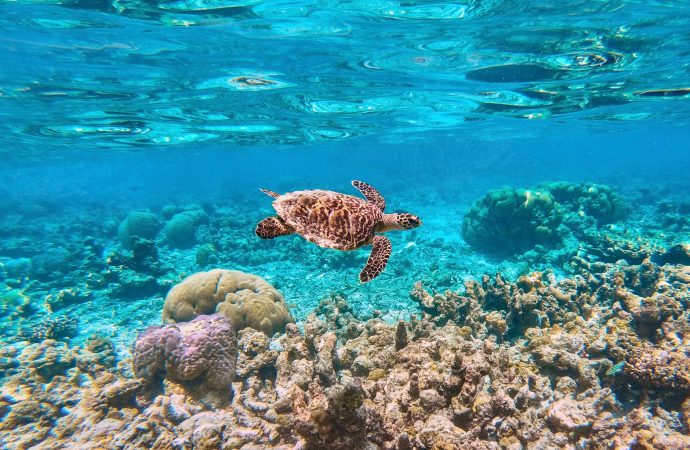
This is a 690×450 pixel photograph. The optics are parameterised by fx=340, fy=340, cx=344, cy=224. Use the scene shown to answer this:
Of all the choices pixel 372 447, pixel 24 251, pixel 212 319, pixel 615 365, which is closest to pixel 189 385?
pixel 212 319

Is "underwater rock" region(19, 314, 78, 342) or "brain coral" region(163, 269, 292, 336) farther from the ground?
"brain coral" region(163, 269, 292, 336)

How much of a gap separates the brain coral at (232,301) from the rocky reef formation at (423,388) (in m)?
0.78

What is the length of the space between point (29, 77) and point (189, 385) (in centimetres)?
1712

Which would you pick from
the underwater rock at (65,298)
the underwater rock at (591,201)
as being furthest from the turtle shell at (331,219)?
the underwater rock at (591,201)

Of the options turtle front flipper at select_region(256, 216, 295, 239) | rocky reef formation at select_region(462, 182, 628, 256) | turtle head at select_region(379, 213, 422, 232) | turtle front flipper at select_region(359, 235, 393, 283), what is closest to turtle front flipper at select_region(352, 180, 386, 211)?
turtle head at select_region(379, 213, 422, 232)

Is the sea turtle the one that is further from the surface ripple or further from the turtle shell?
the surface ripple

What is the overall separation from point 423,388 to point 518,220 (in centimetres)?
1320

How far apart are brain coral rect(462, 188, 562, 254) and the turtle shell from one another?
11.3 meters

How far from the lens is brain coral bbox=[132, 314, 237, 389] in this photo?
5.81 meters

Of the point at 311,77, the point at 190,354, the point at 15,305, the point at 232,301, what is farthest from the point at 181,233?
the point at 190,354

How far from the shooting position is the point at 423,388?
430cm

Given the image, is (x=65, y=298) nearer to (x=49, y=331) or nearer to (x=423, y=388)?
(x=49, y=331)

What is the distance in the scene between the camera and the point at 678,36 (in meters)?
12.8

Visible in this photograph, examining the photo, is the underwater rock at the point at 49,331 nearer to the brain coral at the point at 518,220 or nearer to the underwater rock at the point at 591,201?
the brain coral at the point at 518,220
